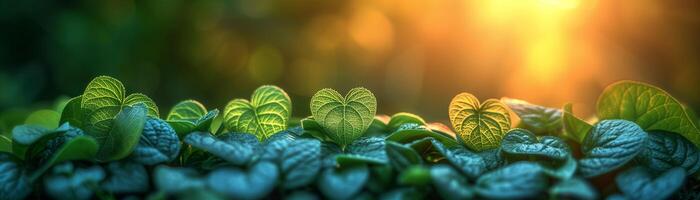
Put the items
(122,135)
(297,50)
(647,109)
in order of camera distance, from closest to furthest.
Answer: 1. (122,135)
2. (647,109)
3. (297,50)

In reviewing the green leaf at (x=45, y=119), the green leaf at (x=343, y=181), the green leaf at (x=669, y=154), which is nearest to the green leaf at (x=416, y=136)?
the green leaf at (x=343, y=181)

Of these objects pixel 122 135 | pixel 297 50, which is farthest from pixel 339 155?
pixel 297 50

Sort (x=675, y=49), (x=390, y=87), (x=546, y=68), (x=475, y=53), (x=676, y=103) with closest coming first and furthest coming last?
(x=676, y=103), (x=675, y=49), (x=546, y=68), (x=475, y=53), (x=390, y=87)

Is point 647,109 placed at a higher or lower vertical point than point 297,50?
higher

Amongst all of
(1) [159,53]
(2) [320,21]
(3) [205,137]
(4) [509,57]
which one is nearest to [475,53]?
(4) [509,57]

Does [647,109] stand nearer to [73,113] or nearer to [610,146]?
[610,146]

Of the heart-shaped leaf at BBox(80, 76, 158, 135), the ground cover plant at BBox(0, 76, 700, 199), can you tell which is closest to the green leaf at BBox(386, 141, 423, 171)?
the ground cover plant at BBox(0, 76, 700, 199)

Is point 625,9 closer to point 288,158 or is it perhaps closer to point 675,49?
point 675,49
